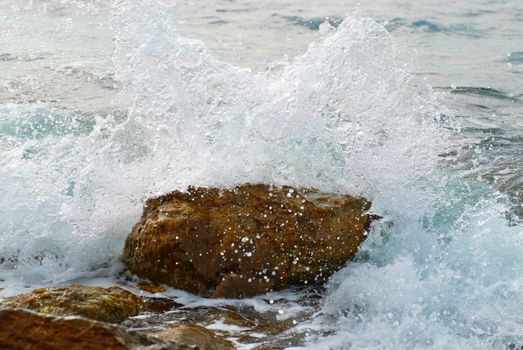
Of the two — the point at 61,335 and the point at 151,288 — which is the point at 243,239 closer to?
the point at 151,288

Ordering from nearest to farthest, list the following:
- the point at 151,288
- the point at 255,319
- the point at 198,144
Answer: the point at 255,319 → the point at 151,288 → the point at 198,144

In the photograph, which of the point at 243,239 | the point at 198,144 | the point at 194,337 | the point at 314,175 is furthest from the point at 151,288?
the point at 314,175

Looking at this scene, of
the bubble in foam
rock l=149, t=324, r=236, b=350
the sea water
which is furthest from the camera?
the bubble in foam

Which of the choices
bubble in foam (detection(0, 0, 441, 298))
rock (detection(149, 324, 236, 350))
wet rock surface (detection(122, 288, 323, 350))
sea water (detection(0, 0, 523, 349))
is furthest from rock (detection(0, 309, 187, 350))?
bubble in foam (detection(0, 0, 441, 298))

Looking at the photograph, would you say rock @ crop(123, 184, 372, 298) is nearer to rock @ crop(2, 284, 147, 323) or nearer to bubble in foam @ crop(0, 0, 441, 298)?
bubble in foam @ crop(0, 0, 441, 298)

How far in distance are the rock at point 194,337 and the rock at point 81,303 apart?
0.61m

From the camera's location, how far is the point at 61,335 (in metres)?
2.45

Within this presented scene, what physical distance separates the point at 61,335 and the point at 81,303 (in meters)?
1.54

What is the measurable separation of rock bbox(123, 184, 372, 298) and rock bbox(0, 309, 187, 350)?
6.87 feet

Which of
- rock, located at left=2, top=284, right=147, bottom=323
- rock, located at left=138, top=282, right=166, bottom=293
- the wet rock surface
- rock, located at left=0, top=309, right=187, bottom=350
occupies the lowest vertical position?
the wet rock surface

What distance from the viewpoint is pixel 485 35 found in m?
12.4

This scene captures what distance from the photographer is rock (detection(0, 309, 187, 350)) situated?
7.86ft

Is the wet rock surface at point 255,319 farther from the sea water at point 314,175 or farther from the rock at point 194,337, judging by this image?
the rock at point 194,337

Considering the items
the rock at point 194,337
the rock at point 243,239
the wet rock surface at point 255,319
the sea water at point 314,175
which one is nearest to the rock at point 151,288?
the rock at point 243,239
